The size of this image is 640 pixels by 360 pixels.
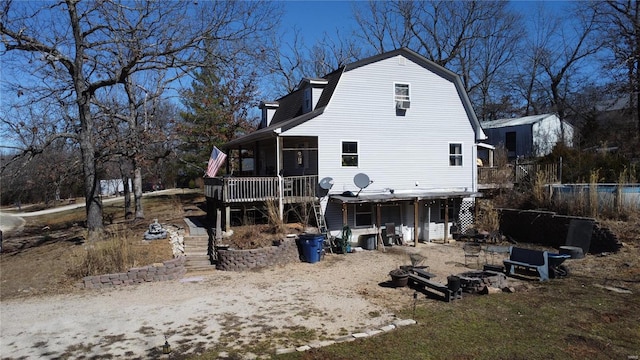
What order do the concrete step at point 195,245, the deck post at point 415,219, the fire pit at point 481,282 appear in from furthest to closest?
the deck post at point 415,219, the concrete step at point 195,245, the fire pit at point 481,282

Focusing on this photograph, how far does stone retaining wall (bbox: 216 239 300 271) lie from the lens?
46.3 ft

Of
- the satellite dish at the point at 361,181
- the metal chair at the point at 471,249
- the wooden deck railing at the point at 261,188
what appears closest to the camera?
the metal chair at the point at 471,249

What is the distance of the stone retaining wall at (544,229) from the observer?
49.3ft

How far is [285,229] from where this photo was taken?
16.2 metres

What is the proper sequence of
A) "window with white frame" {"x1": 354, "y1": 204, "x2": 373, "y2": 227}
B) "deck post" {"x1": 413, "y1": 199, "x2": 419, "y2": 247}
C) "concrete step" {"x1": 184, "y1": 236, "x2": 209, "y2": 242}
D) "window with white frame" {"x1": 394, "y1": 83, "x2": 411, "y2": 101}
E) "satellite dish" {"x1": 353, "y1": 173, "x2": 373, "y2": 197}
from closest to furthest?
"concrete step" {"x1": 184, "y1": 236, "x2": 209, "y2": 242}, "satellite dish" {"x1": 353, "y1": 173, "x2": 373, "y2": 197}, "deck post" {"x1": 413, "y1": 199, "x2": 419, "y2": 247}, "window with white frame" {"x1": 354, "y1": 204, "x2": 373, "y2": 227}, "window with white frame" {"x1": 394, "y1": 83, "x2": 411, "y2": 101}

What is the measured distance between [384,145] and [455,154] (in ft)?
14.2

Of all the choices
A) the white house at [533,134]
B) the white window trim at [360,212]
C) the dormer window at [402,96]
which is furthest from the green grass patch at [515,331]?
the white house at [533,134]

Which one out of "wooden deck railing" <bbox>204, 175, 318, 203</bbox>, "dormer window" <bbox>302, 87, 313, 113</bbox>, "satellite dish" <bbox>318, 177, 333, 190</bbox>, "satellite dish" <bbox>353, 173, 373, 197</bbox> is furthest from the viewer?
"dormer window" <bbox>302, 87, 313, 113</bbox>

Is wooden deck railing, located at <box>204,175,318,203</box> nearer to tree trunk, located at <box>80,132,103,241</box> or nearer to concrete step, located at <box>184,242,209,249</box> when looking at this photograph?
concrete step, located at <box>184,242,209,249</box>

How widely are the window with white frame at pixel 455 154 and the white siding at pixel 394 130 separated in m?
0.24

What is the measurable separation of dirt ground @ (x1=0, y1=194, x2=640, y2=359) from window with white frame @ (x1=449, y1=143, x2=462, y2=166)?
22.0 ft

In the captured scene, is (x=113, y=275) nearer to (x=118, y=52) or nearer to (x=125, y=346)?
(x=125, y=346)

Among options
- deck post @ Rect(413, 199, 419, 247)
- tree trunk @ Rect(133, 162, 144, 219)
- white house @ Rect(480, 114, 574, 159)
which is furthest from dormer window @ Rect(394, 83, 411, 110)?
white house @ Rect(480, 114, 574, 159)

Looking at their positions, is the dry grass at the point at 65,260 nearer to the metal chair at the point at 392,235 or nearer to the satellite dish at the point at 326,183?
the satellite dish at the point at 326,183
